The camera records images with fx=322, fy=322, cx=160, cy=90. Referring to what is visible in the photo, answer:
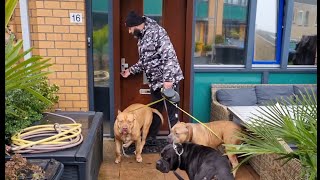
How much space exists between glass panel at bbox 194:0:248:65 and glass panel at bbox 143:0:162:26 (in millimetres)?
587

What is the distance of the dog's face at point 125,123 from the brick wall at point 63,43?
1026 mm

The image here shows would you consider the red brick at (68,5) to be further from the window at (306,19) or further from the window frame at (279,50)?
the window at (306,19)

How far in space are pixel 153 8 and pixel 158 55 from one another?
0.93m

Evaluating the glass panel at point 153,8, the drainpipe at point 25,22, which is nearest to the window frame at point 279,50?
the glass panel at point 153,8

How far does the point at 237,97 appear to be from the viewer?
15.5 feet

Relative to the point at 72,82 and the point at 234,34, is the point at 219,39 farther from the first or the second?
the point at 72,82

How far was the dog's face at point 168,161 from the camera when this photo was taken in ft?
9.45

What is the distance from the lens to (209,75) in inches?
197

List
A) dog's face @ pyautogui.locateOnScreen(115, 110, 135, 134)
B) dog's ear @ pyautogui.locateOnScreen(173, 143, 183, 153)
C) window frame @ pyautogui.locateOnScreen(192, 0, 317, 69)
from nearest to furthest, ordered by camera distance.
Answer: dog's ear @ pyautogui.locateOnScreen(173, 143, 183, 153) → dog's face @ pyautogui.locateOnScreen(115, 110, 135, 134) → window frame @ pyautogui.locateOnScreen(192, 0, 317, 69)

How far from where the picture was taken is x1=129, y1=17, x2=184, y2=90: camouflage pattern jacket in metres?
4.04

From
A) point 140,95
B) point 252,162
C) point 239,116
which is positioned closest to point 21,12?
point 140,95

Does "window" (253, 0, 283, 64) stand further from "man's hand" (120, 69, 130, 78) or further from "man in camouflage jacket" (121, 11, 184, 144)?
"man's hand" (120, 69, 130, 78)

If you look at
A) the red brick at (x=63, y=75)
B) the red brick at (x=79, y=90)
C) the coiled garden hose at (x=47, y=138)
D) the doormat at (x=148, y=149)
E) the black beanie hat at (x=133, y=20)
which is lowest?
the doormat at (x=148, y=149)

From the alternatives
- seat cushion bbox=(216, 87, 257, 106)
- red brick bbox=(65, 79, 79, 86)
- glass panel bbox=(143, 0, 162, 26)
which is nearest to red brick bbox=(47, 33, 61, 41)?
red brick bbox=(65, 79, 79, 86)
